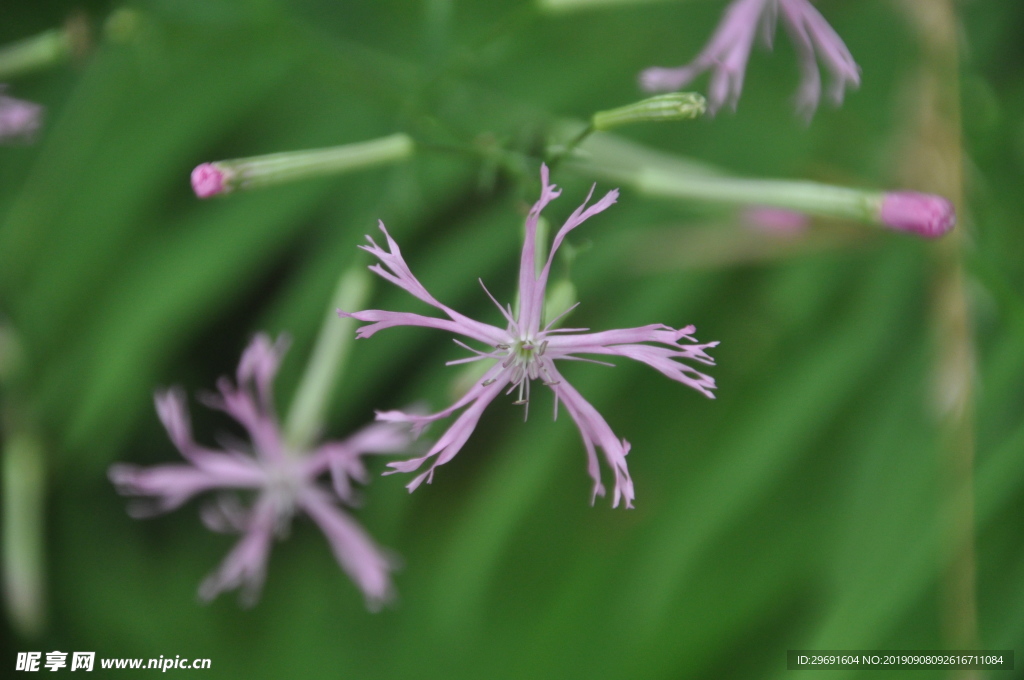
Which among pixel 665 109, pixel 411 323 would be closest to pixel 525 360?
pixel 411 323

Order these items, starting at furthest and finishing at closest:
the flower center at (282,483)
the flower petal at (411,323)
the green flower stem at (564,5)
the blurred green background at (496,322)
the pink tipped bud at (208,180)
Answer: the blurred green background at (496,322) < the flower center at (282,483) < the green flower stem at (564,5) < the pink tipped bud at (208,180) < the flower petal at (411,323)

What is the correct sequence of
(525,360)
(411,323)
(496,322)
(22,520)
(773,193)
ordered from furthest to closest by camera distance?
(496,322)
(22,520)
(773,193)
(525,360)
(411,323)

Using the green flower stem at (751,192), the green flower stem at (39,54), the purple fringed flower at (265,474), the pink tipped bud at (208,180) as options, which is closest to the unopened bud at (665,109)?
the green flower stem at (751,192)

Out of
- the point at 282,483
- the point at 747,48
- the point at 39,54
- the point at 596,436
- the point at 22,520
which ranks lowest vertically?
the point at 596,436

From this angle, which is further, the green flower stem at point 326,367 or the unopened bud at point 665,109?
the green flower stem at point 326,367

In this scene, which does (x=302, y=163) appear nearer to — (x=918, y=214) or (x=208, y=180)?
(x=208, y=180)

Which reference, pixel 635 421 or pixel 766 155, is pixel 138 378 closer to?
pixel 635 421

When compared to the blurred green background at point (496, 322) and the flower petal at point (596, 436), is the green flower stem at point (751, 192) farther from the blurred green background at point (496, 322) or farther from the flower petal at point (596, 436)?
the blurred green background at point (496, 322)

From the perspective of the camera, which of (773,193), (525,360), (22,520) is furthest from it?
(22,520)
